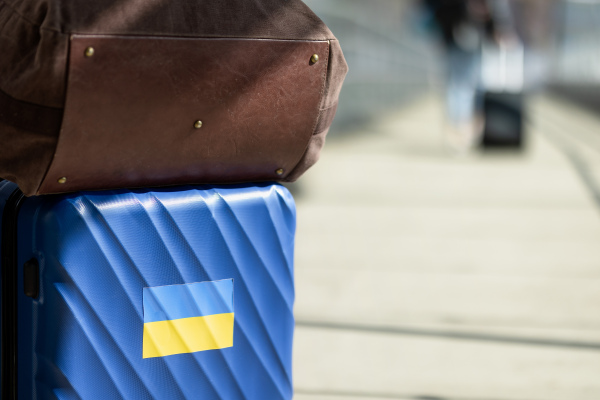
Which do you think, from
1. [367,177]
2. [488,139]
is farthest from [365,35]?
[367,177]

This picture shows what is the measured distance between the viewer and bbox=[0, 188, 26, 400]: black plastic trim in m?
1.42

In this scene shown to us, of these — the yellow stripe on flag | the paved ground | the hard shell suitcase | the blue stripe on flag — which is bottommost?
the hard shell suitcase

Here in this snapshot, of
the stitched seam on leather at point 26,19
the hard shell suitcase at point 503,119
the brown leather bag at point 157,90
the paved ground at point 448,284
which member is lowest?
the hard shell suitcase at point 503,119

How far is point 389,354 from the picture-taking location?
Result: 2553 millimetres

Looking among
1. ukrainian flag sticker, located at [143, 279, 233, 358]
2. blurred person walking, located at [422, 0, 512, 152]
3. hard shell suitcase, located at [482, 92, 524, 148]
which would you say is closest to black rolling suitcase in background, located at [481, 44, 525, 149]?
hard shell suitcase, located at [482, 92, 524, 148]

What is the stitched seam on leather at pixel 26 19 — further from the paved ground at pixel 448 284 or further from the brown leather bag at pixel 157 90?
the paved ground at pixel 448 284

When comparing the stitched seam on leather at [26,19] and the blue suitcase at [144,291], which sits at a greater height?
the stitched seam on leather at [26,19]

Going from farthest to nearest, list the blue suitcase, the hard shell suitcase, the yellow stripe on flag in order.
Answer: the hard shell suitcase → the yellow stripe on flag → the blue suitcase

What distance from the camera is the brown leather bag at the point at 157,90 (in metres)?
1.28

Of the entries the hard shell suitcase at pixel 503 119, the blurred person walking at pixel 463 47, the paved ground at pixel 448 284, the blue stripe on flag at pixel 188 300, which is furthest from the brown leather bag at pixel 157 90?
the blurred person walking at pixel 463 47

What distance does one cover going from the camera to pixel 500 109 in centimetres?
747

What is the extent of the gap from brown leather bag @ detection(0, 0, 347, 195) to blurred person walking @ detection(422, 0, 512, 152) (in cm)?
613

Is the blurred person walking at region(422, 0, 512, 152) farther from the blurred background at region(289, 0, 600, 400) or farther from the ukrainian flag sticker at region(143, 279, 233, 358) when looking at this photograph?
the ukrainian flag sticker at region(143, 279, 233, 358)

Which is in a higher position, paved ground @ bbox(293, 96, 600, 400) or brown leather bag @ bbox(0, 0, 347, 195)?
brown leather bag @ bbox(0, 0, 347, 195)
